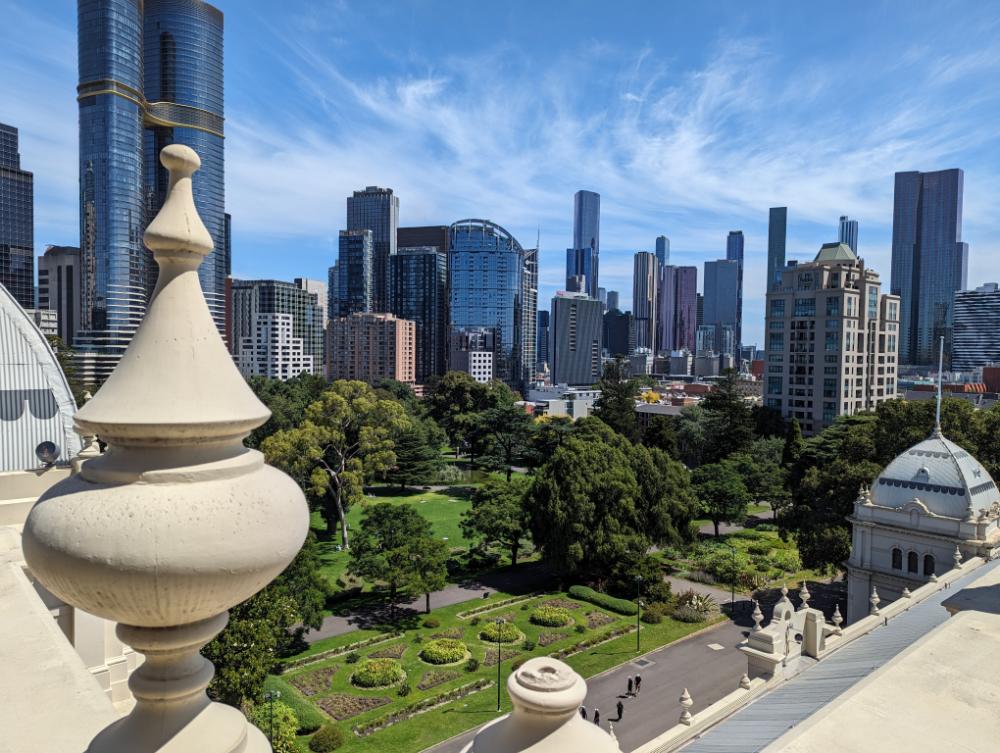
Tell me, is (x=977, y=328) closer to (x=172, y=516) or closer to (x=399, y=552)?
(x=399, y=552)

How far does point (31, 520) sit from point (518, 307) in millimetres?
134006

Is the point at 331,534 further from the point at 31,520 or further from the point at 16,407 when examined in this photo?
the point at 31,520

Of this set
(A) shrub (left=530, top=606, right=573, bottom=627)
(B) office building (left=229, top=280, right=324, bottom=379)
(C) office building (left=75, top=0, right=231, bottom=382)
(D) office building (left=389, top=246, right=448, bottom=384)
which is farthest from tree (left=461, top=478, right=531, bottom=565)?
(D) office building (left=389, top=246, right=448, bottom=384)

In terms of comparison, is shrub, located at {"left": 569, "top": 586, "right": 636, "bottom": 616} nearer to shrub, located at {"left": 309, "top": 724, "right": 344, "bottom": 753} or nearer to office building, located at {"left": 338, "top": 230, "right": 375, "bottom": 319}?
shrub, located at {"left": 309, "top": 724, "right": 344, "bottom": 753}

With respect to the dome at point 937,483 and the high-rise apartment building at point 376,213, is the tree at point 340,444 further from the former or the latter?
the high-rise apartment building at point 376,213

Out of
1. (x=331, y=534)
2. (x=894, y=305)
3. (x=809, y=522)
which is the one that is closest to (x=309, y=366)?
(x=331, y=534)

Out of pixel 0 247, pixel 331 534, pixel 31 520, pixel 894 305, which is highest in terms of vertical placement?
pixel 0 247

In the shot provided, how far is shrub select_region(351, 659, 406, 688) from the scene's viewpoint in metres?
21.8

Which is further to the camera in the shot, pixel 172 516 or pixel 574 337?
pixel 574 337

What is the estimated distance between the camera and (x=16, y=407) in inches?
635

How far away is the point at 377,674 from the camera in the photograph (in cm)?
2194

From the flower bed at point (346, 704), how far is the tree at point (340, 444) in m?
13.3

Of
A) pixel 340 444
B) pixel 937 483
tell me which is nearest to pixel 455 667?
pixel 340 444

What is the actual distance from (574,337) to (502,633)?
13693cm
